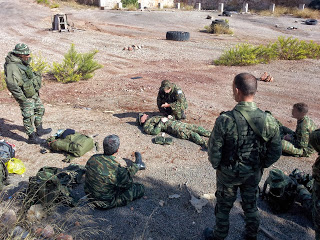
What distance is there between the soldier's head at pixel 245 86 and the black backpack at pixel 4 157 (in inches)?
127

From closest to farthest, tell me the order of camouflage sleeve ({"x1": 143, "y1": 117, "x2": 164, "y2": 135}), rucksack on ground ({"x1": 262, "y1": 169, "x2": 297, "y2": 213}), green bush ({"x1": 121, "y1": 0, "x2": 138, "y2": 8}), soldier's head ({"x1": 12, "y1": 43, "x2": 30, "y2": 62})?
rucksack on ground ({"x1": 262, "y1": 169, "x2": 297, "y2": 213}) < soldier's head ({"x1": 12, "y1": 43, "x2": 30, "y2": 62}) < camouflage sleeve ({"x1": 143, "y1": 117, "x2": 164, "y2": 135}) < green bush ({"x1": 121, "y1": 0, "x2": 138, "y2": 8})

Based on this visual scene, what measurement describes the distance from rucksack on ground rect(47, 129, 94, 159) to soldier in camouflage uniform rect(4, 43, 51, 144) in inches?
21.7

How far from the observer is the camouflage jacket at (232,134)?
2588 millimetres

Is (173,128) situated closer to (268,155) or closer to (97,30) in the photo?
(268,155)

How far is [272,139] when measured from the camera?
2.65 metres

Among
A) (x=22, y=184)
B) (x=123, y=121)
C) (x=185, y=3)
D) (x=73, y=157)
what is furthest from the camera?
(x=185, y=3)

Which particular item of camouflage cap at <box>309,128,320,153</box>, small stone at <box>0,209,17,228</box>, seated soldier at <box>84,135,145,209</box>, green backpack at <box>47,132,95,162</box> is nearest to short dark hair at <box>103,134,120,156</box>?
seated soldier at <box>84,135,145,209</box>

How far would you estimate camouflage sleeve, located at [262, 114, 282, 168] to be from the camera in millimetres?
2604

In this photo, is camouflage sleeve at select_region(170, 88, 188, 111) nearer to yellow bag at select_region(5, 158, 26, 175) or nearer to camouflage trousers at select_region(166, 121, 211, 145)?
camouflage trousers at select_region(166, 121, 211, 145)

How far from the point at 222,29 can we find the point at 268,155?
16.7 meters

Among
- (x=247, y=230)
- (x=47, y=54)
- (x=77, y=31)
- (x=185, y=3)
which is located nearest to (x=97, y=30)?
(x=77, y=31)

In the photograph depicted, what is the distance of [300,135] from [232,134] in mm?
2792

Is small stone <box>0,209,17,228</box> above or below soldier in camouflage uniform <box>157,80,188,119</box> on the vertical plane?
below

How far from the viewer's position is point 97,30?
60.1ft
